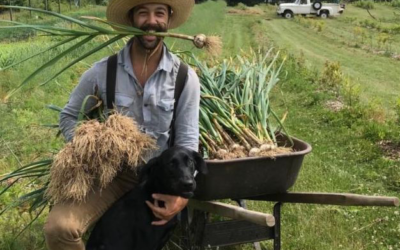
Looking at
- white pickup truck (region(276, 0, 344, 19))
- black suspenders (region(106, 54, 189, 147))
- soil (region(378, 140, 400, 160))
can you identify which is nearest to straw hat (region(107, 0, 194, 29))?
black suspenders (region(106, 54, 189, 147))

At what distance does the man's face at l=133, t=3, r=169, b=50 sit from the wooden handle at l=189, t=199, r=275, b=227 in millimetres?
908

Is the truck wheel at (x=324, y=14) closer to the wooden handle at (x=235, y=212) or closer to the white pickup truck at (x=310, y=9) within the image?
the white pickup truck at (x=310, y=9)

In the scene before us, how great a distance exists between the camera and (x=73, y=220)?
2605mm

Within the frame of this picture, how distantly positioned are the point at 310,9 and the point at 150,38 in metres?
36.2

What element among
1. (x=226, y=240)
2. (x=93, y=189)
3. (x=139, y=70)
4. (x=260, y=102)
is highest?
(x=139, y=70)

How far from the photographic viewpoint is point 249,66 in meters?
3.70

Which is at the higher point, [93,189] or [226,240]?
[93,189]

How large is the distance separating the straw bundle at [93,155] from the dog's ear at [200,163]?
0.27m

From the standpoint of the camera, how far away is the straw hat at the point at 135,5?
9.14 ft

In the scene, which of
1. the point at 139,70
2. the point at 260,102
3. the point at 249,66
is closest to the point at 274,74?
the point at 249,66

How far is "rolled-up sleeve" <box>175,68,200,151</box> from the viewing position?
9.18ft

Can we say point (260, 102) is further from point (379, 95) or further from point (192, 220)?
point (379, 95)

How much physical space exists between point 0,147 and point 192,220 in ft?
10.1

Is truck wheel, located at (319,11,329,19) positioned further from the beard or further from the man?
the beard
